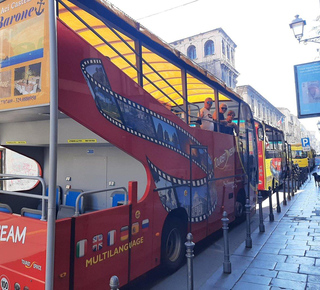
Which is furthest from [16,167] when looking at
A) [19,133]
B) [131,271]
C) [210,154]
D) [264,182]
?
[264,182]

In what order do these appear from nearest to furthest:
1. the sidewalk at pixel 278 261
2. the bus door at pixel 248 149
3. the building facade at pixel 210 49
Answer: the sidewalk at pixel 278 261 → the bus door at pixel 248 149 → the building facade at pixel 210 49

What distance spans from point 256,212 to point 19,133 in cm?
868

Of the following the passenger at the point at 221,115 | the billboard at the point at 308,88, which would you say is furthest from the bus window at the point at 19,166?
the billboard at the point at 308,88

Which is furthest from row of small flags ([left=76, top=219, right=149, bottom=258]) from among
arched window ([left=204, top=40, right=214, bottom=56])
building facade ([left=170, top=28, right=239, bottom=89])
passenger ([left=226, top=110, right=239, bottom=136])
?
arched window ([left=204, top=40, right=214, bottom=56])

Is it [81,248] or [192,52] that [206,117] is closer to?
[81,248]

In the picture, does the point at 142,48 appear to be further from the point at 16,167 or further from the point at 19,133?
the point at 16,167

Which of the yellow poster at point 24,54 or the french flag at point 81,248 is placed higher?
the yellow poster at point 24,54

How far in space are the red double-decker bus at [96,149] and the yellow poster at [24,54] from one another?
0.04 feet

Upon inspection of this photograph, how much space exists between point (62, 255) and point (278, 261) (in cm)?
439

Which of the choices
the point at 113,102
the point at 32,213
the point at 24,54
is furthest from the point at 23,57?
the point at 32,213

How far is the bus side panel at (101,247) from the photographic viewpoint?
3.06 m

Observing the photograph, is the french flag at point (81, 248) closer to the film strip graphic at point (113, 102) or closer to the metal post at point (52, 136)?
the metal post at point (52, 136)

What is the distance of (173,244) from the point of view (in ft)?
17.0

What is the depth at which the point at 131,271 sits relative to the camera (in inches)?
150
